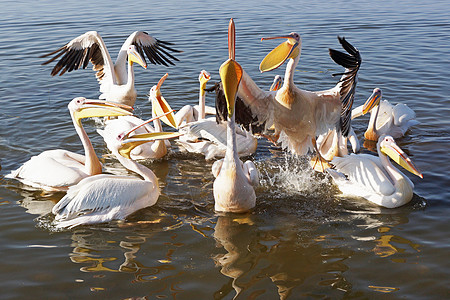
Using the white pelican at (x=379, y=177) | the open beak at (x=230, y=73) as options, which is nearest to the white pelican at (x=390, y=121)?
the white pelican at (x=379, y=177)

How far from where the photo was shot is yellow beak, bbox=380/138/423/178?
4512mm

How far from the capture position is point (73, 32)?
1187 centimetres

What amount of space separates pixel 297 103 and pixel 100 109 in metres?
1.93

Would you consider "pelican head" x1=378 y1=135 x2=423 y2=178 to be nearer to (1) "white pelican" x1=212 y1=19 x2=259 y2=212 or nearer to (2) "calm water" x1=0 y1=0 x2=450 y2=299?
(2) "calm water" x1=0 y1=0 x2=450 y2=299

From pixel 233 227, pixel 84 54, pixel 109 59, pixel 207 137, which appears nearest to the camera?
pixel 233 227

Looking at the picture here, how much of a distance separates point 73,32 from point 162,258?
30.4 feet

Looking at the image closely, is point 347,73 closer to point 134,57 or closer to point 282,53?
point 282,53

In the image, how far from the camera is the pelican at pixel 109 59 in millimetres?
7199

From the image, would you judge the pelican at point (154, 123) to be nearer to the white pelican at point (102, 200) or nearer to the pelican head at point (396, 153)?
the white pelican at point (102, 200)

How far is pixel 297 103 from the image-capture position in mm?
5180

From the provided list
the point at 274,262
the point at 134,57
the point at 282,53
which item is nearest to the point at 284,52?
the point at 282,53

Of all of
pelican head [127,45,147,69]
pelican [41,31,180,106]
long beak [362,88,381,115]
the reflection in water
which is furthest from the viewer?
pelican [41,31,180,106]

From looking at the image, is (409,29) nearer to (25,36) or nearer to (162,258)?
(25,36)

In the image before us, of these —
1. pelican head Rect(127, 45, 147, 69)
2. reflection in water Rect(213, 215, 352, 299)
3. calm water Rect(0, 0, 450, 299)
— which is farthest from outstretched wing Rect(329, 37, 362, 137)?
pelican head Rect(127, 45, 147, 69)
